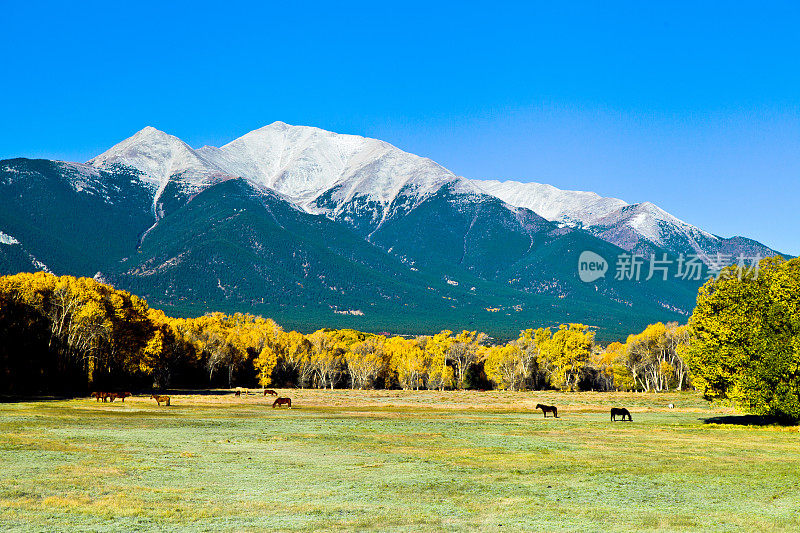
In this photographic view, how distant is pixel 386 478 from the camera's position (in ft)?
89.2

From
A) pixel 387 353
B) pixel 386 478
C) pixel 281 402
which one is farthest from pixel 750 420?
pixel 387 353

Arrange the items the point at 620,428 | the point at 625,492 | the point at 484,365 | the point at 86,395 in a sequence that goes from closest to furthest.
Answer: the point at 625,492 < the point at 620,428 < the point at 86,395 < the point at 484,365

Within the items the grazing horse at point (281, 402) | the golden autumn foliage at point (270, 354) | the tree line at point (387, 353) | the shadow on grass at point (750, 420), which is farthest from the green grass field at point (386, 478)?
the golden autumn foliage at point (270, 354)

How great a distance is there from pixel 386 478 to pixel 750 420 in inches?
1727

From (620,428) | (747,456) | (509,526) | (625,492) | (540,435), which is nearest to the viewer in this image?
(509,526)

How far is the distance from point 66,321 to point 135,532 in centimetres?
8645

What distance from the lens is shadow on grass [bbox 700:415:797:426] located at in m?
52.4

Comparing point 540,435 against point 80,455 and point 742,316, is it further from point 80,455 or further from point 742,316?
point 80,455

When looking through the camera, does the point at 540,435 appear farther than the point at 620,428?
No

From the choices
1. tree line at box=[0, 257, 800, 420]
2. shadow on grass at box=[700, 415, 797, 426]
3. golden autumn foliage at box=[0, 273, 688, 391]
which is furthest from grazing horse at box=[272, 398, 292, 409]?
shadow on grass at box=[700, 415, 797, 426]

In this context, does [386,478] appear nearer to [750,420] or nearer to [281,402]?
[750,420]

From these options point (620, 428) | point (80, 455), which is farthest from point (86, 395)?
point (620, 428)

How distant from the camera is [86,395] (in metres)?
86.6

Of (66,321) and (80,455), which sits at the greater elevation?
(66,321)
